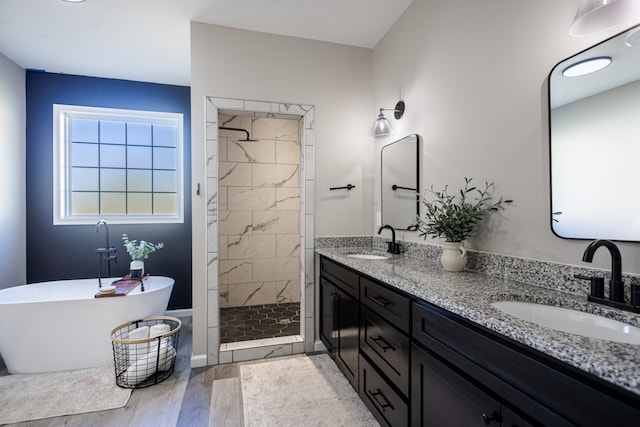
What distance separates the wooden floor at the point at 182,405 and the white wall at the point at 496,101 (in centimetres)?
176

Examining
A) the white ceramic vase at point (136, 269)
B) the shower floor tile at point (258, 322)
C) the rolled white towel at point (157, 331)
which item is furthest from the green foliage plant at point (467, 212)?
→ the white ceramic vase at point (136, 269)

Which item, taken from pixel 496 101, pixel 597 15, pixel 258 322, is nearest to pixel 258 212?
pixel 258 322

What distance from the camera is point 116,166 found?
370cm

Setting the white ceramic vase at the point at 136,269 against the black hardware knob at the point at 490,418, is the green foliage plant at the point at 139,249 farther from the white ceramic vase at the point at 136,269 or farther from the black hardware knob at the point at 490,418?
the black hardware knob at the point at 490,418

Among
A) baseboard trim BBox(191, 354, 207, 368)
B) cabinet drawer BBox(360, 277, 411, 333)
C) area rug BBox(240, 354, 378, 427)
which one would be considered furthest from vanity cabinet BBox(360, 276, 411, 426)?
baseboard trim BBox(191, 354, 207, 368)

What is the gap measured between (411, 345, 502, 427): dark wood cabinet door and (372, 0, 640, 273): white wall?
2.29 feet

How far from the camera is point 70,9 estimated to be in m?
2.38

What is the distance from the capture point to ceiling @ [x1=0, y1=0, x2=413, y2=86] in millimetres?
2355

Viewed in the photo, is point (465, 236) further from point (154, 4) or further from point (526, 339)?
point (154, 4)

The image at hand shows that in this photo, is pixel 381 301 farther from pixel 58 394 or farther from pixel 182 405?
pixel 58 394

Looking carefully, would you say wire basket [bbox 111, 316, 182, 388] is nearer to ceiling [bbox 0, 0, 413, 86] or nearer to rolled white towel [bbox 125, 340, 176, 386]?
rolled white towel [bbox 125, 340, 176, 386]

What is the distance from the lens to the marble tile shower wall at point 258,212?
408 cm

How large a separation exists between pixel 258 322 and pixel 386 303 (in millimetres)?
2293

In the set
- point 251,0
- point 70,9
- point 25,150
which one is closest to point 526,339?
point 251,0
